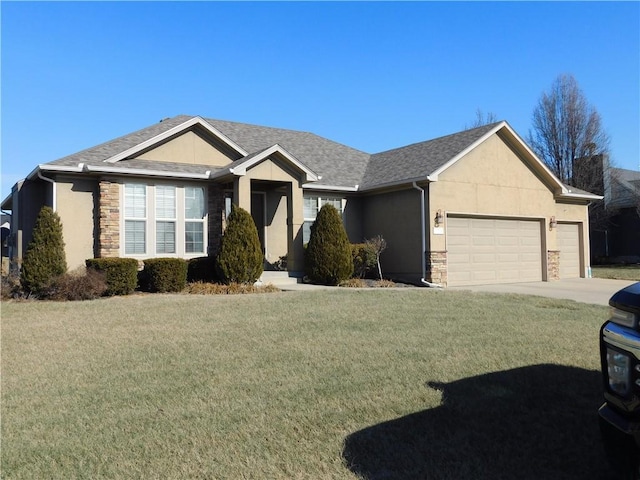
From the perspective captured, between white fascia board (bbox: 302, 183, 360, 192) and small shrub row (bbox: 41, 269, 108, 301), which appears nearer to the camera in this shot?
small shrub row (bbox: 41, 269, 108, 301)

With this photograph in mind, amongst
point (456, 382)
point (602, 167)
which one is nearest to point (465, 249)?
point (456, 382)

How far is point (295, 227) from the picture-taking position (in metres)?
16.6

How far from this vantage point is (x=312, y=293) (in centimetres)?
1300

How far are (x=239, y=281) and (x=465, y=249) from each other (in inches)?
309

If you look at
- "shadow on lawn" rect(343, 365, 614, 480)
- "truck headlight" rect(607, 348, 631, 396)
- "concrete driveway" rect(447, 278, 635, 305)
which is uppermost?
"truck headlight" rect(607, 348, 631, 396)

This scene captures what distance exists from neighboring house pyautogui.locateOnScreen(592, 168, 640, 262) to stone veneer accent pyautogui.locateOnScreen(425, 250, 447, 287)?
20.2 meters

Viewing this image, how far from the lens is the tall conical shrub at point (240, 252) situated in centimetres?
1437

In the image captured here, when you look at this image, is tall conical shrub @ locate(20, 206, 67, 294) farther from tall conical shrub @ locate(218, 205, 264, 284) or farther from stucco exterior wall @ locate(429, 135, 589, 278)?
stucco exterior wall @ locate(429, 135, 589, 278)

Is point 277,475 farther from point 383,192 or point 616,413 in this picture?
point 383,192

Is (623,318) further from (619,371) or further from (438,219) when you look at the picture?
(438,219)

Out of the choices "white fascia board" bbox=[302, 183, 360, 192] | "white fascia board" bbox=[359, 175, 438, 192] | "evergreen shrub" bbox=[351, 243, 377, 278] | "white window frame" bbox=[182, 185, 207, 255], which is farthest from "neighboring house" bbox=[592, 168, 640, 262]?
"white window frame" bbox=[182, 185, 207, 255]

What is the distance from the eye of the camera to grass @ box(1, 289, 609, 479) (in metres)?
3.77

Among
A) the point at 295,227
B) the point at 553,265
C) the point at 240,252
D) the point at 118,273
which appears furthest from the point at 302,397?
the point at 553,265

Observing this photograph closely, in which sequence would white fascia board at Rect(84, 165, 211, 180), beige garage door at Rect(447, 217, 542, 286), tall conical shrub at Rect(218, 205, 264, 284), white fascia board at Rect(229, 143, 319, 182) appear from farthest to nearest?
beige garage door at Rect(447, 217, 542, 286), white fascia board at Rect(229, 143, 319, 182), tall conical shrub at Rect(218, 205, 264, 284), white fascia board at Rect(84, 165, 211, 180)
